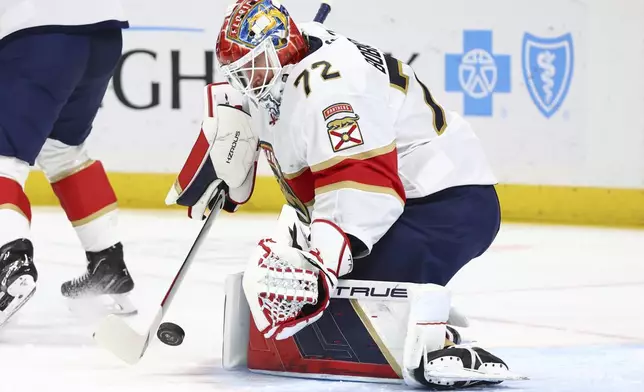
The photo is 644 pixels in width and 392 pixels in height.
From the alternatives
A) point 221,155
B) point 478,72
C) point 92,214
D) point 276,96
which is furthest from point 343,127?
point 478,72

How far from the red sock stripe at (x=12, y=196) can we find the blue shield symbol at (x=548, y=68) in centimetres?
287

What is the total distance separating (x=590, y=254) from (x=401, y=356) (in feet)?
7.31

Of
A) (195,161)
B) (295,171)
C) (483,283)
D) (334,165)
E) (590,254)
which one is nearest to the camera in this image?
(334,165)

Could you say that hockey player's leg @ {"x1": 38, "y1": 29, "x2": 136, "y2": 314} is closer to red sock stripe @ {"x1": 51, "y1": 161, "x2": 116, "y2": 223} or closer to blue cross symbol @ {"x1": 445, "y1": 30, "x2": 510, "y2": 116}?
red sock stripe @ {"x1": 51, "y1": 161, "x2": 116, "y2": 223}

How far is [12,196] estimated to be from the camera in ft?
9.50

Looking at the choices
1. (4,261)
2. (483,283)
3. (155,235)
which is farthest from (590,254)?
(4,261)

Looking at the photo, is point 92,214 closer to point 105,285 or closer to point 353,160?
point 105,285

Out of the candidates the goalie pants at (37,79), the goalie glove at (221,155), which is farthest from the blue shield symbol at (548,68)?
the goalie glove at (221,155)

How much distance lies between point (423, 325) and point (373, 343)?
0.11 m

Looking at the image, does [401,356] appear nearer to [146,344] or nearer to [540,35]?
[146,344]

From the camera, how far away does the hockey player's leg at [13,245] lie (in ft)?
9.20

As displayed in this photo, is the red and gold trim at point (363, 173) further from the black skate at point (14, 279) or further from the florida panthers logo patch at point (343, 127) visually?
the black skate at point (14, 279)

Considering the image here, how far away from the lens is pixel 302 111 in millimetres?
2500

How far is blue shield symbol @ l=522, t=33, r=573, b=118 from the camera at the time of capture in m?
5.32
